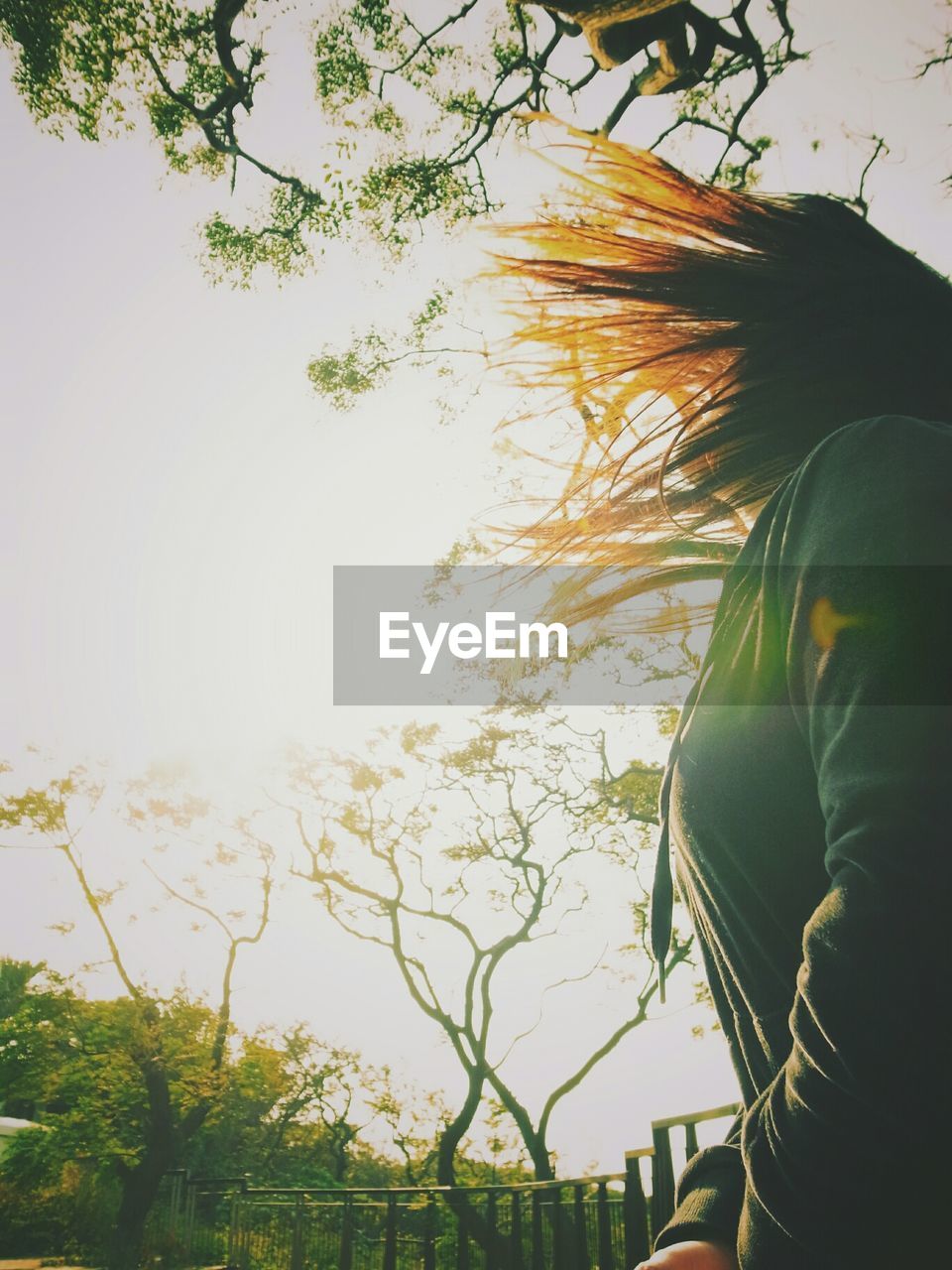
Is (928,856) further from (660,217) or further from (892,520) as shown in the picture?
(660,217)

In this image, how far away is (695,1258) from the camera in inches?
36.1

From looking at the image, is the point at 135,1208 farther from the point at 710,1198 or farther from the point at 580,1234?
the point at 710,1198

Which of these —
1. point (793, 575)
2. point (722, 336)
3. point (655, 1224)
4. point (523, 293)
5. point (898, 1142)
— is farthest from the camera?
point (655, 1224)

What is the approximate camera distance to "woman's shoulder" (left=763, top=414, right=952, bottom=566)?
70 centimetres

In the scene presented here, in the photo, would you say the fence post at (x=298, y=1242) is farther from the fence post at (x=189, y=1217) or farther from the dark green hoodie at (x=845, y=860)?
the dark green hoodie at (x=845, y=860)

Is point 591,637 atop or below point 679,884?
atop

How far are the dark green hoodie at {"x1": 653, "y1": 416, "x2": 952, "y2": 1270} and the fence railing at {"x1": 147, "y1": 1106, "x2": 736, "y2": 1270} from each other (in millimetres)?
2832

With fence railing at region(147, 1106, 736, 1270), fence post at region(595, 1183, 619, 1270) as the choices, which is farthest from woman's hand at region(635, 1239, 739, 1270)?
fence post at region(595, 1183, 619, 1270)

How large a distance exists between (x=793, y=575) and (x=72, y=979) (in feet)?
95.5

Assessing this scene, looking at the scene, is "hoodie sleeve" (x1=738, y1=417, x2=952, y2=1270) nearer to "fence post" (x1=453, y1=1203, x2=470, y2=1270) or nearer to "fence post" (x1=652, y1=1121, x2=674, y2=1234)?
"fence post" (x1=652, y1=1121, x2=674, y2=1234)

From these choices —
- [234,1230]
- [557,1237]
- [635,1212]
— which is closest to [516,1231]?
[557,1237]

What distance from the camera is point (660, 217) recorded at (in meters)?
1.50

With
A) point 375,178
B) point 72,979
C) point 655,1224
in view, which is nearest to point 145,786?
point 72,979

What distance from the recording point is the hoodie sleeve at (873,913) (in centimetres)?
59
